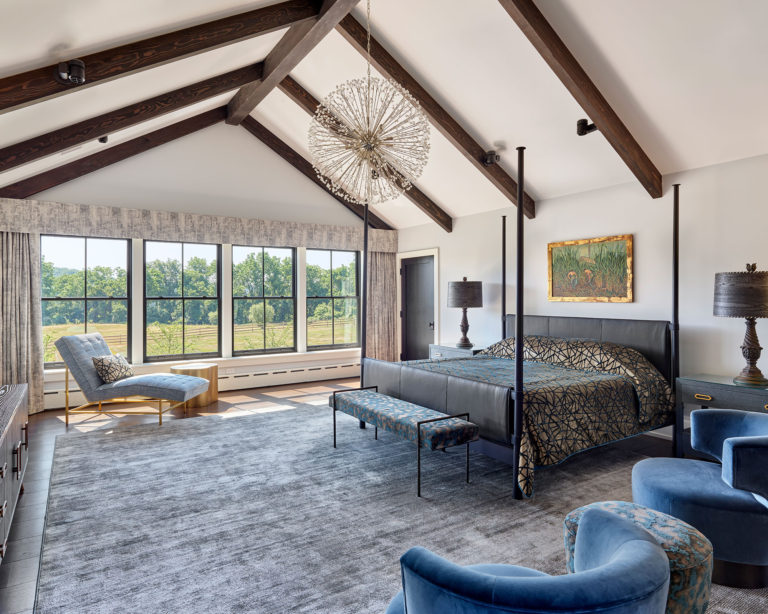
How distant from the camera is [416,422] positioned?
3131 mm

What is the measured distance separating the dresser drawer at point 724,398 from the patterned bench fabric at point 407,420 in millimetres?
1780

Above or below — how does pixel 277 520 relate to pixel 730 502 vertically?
below

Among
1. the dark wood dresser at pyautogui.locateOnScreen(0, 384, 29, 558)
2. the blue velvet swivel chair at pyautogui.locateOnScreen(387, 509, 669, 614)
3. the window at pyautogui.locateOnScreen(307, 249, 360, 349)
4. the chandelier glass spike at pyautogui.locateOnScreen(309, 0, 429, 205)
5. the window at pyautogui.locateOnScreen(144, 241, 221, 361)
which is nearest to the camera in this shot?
the blue velvet swivel chair at pyautogui.locateOnScreen(387, 509, 669, 614)

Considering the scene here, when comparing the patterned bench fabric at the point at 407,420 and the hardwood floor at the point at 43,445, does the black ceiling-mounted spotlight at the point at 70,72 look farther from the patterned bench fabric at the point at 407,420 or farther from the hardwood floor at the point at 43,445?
the patterned bench fabric at the point at 407,420

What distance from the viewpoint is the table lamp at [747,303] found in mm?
3270

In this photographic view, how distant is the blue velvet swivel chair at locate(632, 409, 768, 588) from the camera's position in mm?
1968

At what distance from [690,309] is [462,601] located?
4.20 meters

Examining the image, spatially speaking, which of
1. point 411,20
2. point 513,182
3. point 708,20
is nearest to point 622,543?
point 708,20

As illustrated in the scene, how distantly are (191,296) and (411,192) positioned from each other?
3264mm

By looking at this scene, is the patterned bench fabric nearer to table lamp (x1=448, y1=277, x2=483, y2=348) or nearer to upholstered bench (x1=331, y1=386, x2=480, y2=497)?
upholstered bench (x1=331, y1=386, x2=480, y2=497)

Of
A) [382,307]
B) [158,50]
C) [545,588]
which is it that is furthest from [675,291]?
[158,50]

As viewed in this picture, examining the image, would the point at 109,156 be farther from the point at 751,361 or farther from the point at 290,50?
the point at 751,361

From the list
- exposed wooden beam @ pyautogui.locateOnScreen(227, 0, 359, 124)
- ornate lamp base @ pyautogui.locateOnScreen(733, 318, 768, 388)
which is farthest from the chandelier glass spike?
ornate lamp base @ pyautogui.locateOnScreen(733, 318, 768, 388)

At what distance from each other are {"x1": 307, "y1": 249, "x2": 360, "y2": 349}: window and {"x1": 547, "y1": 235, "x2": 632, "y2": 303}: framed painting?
3312 millimetres
